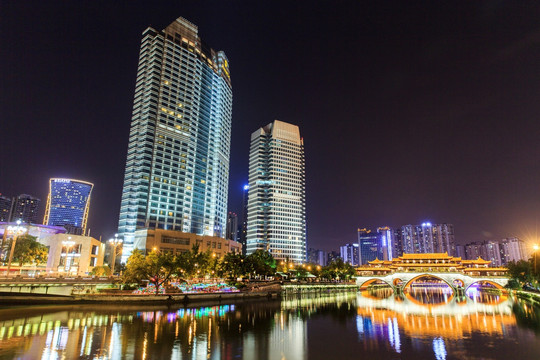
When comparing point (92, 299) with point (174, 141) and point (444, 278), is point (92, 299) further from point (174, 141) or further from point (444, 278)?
point (444, 278)

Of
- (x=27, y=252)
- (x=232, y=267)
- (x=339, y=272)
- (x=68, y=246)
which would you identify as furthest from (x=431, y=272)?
(x=27, y=252)

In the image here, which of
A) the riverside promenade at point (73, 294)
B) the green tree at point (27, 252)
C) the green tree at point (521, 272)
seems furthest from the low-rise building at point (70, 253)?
the green tree at point (521, 272)

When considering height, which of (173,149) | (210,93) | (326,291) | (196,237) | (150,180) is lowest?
(326,291)

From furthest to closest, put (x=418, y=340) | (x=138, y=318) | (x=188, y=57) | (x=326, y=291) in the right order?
(x=188, y=57)
(x=326, y=291)
(x=138, y=318)
(x=418, y=340)

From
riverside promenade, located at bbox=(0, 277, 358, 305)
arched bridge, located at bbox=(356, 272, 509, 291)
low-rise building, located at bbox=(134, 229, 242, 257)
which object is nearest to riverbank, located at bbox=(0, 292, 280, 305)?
riverside promenade, located at bbox=(0, 277, 358, 305)

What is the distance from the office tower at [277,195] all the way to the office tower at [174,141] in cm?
2591

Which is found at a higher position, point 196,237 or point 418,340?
point 196,237

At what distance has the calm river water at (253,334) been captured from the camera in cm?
3073

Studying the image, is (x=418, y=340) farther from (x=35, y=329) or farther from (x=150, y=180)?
(x=150, y=180)

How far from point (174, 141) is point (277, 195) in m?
69.9

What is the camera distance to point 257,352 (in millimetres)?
31391

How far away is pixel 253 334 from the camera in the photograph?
39.8 m

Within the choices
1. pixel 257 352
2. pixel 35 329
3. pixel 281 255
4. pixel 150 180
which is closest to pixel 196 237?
pixel 150 180

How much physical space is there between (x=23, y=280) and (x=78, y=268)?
43.7 meters
